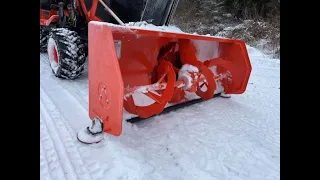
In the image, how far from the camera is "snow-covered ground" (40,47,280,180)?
1711 millimetres

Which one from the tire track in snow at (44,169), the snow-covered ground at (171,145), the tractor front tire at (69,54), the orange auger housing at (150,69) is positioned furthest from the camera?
the tractor front tire at (69,54)

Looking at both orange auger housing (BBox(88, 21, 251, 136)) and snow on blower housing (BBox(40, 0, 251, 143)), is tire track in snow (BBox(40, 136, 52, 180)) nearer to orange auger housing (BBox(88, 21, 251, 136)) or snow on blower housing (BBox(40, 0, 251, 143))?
snow on blower housing (BBox(40, 0, 251, 143))

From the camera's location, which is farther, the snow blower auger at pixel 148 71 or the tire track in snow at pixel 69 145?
the snow blower auger at pixel 148 71

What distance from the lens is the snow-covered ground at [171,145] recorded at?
5.61 feet

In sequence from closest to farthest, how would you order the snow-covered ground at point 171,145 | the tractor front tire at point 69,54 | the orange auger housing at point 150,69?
the snow-covered ground at point 171,145 → the orange auger housing at point 150,69 → the tractor front tire at point 69,54

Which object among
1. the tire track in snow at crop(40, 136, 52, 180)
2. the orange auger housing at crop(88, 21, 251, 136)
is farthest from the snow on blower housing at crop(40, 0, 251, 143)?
the tire track in snow at crop(40, 136, 52, 180)

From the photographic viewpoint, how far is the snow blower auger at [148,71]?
73.4 inches

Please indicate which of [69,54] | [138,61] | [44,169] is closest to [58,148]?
[44,169]

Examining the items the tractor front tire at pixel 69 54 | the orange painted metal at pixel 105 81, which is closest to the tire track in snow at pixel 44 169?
the orange painted metal at pixel 105 81

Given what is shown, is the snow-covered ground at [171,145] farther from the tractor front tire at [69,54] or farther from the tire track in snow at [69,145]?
the tractor front tire at [69,54]

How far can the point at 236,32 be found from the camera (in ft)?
36.7

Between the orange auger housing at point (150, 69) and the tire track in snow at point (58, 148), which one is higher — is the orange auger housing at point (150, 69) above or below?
above

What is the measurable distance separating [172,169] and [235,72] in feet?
6.41

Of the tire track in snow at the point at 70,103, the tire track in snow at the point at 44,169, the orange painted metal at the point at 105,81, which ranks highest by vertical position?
the orange painted metal at the point at 105,81
